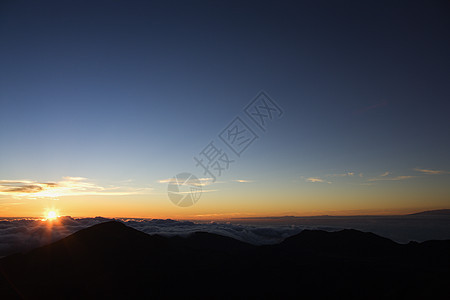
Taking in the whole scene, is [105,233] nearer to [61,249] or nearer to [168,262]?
[61,249]

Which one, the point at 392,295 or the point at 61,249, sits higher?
the point at 61,249

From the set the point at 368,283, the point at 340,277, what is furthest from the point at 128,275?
the point at 368,283

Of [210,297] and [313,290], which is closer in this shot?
[210,297]

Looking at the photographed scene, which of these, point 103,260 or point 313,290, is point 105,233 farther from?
point 313,290

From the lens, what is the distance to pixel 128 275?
147250mm

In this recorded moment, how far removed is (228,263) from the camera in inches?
7643

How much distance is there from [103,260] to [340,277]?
15368 centimetres

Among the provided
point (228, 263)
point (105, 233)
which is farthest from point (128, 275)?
point (228, 263)

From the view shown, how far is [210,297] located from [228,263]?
67604 mm

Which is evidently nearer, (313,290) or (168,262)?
(313,290)

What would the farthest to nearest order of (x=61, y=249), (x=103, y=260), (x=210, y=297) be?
(x=61, y=249) → (x=103, y=260) → (x=210, y=297)

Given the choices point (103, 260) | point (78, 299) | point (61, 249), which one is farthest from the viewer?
point (61, 249)

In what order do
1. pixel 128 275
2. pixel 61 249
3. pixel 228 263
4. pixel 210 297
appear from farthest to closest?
pixel 228 263, pixel 61 249, pixel 128 275, pixel 210 297

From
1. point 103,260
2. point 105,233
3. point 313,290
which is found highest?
point 105,233
